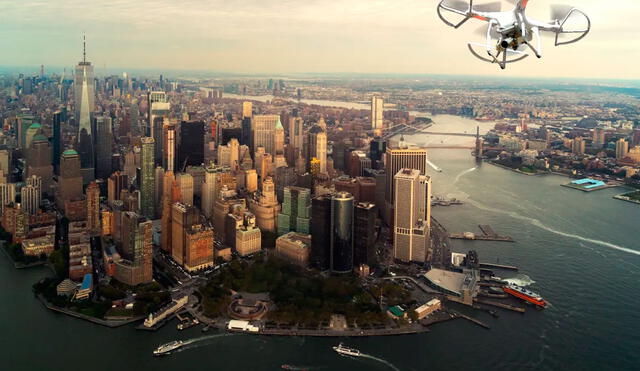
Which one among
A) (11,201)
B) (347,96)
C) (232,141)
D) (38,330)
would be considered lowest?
(38,330)

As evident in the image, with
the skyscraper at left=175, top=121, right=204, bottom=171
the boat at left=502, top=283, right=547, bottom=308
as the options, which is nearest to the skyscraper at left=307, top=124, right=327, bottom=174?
the skyscraper at left=175, top=121, right=204, bottom=171

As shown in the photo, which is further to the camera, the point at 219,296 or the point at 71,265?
the point at 71,265

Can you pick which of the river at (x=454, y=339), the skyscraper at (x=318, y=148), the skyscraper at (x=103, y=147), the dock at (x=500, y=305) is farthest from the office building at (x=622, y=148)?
the skyscraper at (x=103, y=147)

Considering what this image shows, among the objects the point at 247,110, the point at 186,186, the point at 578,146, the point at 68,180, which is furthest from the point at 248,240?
the point at 578,146

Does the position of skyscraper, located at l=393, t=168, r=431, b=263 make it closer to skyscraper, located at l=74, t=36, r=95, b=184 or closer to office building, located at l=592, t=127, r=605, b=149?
skyscraper, located at l=74, t=36, r=95, b=184

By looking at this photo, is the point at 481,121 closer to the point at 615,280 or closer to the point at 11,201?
the point at 615,280

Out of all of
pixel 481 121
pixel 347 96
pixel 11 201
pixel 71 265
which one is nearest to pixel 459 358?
pixel 71 265

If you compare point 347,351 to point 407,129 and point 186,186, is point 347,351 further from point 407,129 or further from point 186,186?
point 407,129
